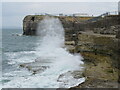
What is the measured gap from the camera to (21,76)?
58.2 feet

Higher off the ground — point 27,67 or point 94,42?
point 94,42

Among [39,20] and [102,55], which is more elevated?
[39,20]

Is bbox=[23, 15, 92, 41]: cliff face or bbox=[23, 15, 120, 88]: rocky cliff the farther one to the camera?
bbox=[23, 15, 92, 41]: cliff face

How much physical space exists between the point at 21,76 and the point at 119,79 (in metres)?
8.34

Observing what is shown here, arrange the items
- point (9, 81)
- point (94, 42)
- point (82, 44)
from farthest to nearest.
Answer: point (82, 44), point (94, 42), point (9, 81)

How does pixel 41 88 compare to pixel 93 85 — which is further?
pixel 41 88

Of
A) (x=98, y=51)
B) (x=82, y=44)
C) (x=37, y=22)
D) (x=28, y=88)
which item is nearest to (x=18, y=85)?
(x=28, y=88)

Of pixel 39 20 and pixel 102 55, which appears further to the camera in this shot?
pixel 39 20

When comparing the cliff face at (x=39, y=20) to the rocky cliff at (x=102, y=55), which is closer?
the rocky cliff at (x=102, y=55)

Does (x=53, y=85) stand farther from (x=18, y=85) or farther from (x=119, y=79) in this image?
(x=119, y=79)

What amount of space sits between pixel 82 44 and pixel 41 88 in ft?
35.0

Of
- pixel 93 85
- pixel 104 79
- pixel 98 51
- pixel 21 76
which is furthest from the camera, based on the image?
pixel 98 51

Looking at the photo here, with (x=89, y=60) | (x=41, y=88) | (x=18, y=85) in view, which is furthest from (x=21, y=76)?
(x=89, y=60)

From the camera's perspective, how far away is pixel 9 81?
16.2m
